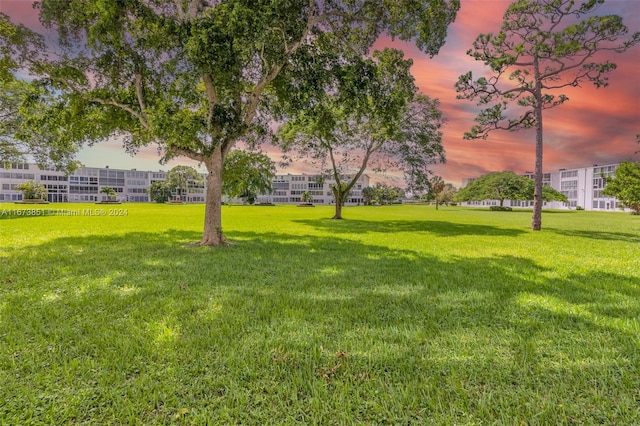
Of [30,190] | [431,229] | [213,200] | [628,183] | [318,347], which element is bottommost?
[431,229]

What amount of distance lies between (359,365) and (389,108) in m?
12.0

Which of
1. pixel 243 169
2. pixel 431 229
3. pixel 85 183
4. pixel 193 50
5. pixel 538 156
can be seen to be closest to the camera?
pixel 193 50

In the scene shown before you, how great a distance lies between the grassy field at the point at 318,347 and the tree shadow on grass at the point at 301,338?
2 cm

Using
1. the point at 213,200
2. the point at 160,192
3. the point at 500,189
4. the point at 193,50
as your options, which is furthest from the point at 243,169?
the point at 160,192

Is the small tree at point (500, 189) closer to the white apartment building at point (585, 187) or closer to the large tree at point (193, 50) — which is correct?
the white apartment building at point (585, 187)

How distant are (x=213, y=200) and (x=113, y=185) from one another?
454 ft

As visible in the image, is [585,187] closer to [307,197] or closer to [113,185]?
[307,197]

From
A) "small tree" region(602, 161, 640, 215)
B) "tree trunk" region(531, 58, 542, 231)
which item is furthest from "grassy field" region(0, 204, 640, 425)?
"small tree" region(602, 161, 640, 215)

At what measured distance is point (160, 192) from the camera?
335ft

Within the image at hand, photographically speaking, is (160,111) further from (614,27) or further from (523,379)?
(614,27)

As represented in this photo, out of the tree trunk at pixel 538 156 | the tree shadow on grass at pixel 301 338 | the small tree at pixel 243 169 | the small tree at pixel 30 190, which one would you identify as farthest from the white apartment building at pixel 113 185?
the tree shadow on grass at pixel 301 338

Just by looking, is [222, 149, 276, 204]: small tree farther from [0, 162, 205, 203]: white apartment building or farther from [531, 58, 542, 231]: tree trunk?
[0, 162, 205, 203]: white apartment building

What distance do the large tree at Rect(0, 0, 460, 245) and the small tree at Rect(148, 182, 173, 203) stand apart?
323 feet

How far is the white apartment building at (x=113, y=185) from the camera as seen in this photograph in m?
98.9
